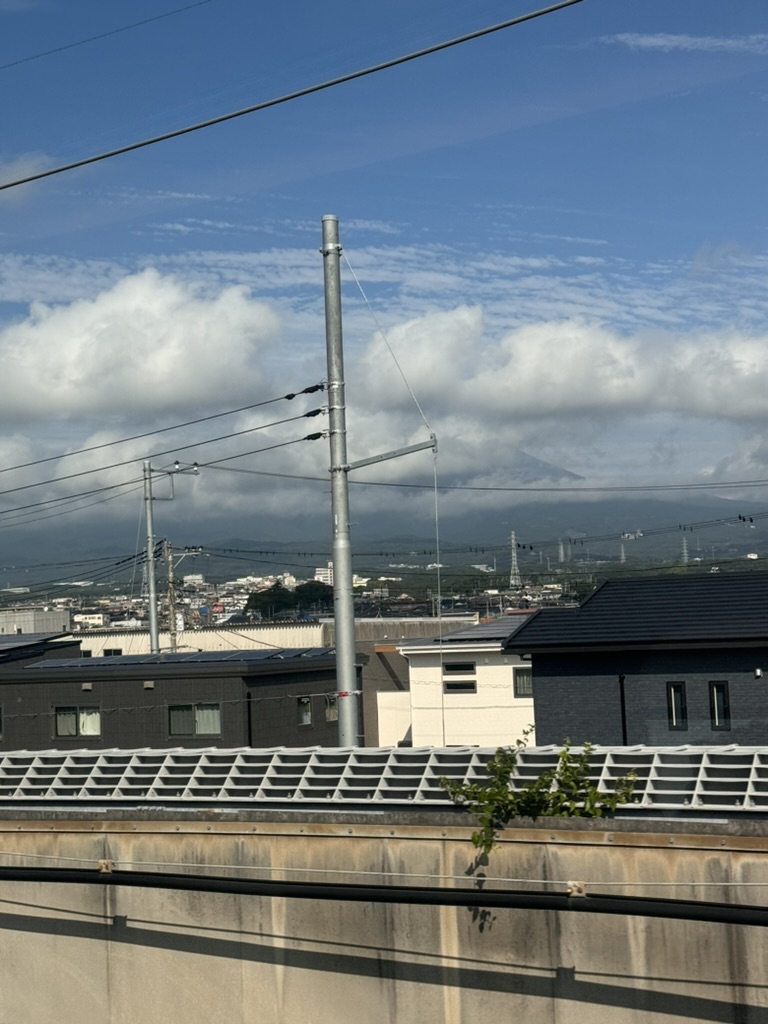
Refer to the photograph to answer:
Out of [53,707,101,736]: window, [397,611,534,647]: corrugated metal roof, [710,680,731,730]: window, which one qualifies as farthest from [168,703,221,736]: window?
[710,680,731,730]: window

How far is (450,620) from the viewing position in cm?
8662

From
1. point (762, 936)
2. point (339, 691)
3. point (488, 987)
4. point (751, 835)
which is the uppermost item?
point (339, 691)

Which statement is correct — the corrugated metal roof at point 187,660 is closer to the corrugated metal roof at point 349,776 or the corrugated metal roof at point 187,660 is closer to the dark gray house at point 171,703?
the dark gray house at point 171,703

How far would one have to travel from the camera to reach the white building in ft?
155

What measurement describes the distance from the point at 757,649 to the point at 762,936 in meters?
18.5

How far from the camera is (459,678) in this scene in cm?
4856

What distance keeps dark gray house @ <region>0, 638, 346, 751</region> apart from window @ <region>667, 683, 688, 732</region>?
13973mm

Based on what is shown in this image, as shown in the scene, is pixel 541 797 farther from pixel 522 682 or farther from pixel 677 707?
pixel 522 682

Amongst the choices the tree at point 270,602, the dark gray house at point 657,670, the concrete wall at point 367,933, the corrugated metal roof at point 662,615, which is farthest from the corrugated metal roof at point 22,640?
the tree at point 270,602

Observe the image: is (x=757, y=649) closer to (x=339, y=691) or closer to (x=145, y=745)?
(x=339, y=691)

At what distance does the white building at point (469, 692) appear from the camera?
155ft

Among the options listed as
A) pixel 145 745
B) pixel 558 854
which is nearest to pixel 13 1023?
pixel 558 854

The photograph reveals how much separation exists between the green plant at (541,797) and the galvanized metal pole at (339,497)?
4.18 metres

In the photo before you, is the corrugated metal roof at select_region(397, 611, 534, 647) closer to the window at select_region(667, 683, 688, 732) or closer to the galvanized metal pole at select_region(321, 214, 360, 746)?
the window at select_region(667, 683, 688, 732)
